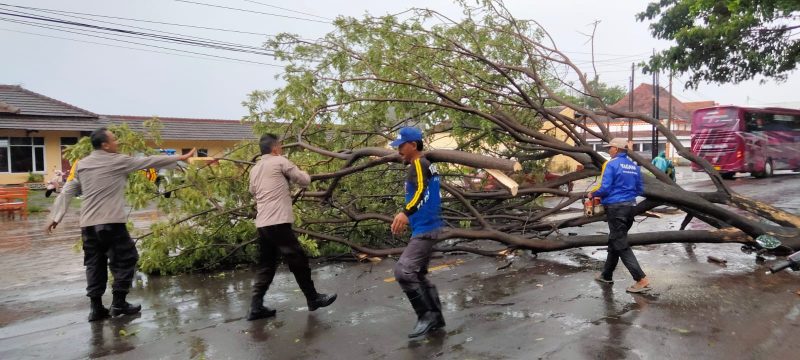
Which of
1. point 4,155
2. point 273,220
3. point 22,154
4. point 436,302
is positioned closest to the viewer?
point 436,302

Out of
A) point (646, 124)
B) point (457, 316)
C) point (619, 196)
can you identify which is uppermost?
point (646, 124)

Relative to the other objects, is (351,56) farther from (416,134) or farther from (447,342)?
(447,342)

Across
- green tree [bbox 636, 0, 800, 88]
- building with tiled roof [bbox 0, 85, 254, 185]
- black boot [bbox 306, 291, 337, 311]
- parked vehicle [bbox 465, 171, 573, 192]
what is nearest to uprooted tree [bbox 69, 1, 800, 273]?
parked vehicle [bbox 465, 171, 573, 192]

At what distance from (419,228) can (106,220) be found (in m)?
2.92

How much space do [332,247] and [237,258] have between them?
131 centimetres

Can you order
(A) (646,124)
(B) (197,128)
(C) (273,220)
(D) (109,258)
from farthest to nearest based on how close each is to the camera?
1. (A) (646,124)
2. (B) (197,128)
3. (D) (109,258)
4. (C) (273,220)

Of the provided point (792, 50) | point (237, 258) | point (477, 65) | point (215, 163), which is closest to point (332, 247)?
point (237, 258)

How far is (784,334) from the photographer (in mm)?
4344

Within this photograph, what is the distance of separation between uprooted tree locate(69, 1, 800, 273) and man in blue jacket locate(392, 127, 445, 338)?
1.78 m

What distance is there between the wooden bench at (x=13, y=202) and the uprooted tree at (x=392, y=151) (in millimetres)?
11184

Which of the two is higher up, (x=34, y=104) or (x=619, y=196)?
(x=34, y=104)

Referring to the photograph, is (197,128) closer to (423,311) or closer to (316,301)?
(316,301)

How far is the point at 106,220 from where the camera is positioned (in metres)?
5.18

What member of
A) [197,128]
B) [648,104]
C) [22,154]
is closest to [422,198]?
[22,154]
